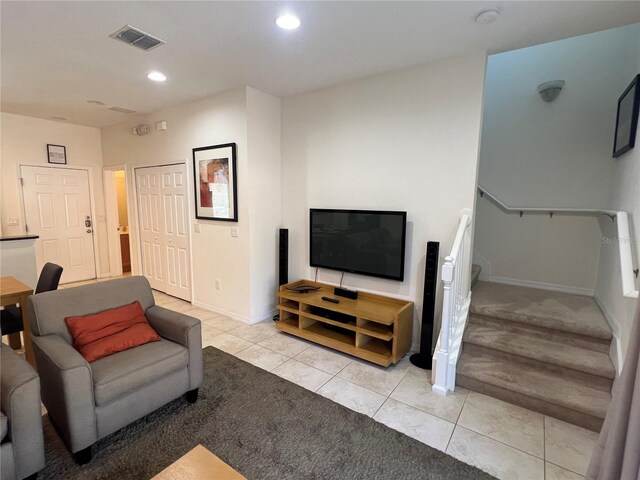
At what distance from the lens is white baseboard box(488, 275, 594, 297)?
324 cm

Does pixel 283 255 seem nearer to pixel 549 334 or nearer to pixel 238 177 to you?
pixel 238 177

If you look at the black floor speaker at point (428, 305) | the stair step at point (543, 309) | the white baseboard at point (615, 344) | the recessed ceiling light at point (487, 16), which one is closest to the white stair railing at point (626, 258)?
the white baseboard at point (615, 344)

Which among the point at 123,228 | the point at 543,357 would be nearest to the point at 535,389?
the point at 543,357

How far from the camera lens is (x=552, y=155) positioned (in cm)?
336

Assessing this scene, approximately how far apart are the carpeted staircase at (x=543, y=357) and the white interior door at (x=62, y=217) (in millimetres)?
5924

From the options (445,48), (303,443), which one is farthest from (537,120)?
(303,443)

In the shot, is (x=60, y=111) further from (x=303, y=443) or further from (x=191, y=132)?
(x=303, y=443)

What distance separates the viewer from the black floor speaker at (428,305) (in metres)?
2.73

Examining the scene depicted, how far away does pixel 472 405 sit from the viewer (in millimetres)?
2281

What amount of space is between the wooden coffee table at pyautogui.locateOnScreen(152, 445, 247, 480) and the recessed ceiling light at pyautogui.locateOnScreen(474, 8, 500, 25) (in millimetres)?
2779

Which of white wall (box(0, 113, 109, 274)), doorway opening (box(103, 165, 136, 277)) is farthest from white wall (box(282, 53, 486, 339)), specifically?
white wall (box(0, 113, 109, 274))

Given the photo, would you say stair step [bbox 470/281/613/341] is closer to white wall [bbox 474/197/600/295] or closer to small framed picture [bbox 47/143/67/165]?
white wall [bbox 474/197/600/295]

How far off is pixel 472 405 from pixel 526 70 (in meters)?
3.47

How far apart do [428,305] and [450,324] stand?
383 millimetres
